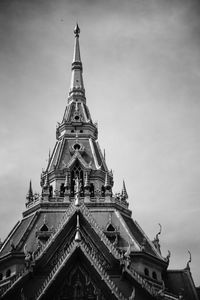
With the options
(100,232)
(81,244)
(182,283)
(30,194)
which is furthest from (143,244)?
(30,194)

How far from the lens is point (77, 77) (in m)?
62.2

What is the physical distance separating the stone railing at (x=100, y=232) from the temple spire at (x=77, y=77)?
19.9 meters

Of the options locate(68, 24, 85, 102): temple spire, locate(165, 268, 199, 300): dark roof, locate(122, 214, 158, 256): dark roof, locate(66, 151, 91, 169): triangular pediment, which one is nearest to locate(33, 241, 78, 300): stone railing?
locate(122, 214, 158, 256): dark roof

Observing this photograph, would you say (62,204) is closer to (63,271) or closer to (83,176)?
(83,176)

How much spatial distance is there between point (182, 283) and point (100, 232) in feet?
27.5

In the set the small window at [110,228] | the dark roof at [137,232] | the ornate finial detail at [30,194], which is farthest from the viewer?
the ornate finial detail at [30,194]

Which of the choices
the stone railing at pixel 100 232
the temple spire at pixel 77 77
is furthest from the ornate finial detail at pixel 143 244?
Answer: the temple spire at pixel 77 77

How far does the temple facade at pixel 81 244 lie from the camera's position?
3709 cm

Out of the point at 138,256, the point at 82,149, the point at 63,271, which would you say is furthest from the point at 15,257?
the point at 82,149

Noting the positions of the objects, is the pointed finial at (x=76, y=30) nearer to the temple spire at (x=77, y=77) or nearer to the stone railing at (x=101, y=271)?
the temple spire at (x=77, y=77)

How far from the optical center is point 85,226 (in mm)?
41906

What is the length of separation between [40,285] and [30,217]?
9.37 meters

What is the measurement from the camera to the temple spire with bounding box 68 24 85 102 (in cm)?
5953

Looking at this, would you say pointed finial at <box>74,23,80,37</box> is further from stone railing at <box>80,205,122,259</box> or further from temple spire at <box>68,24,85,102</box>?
stone railing at <box>80,205,122,259</box>
